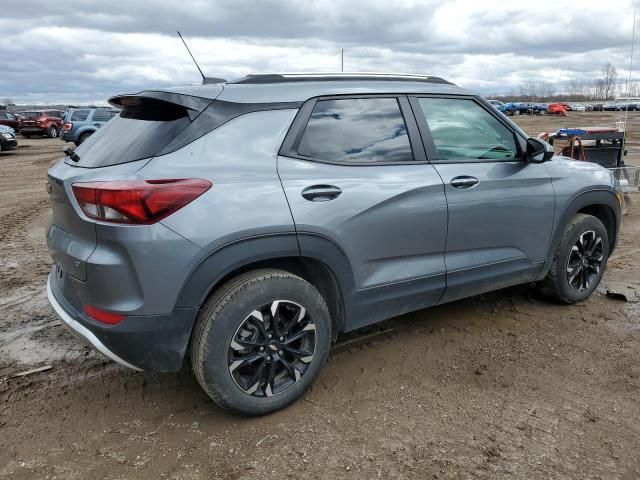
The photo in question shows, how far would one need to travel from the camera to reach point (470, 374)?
359 centimetres

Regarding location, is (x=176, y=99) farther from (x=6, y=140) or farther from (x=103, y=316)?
(x=6, y=140)

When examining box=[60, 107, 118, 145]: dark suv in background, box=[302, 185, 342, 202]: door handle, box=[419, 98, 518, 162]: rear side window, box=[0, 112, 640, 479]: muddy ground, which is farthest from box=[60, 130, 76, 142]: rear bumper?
box=[302, 185, 342, 202]: door handle

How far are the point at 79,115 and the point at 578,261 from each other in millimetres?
20950

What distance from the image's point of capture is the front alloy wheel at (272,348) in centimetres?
293

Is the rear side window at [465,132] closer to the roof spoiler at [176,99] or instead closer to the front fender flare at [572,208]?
the front fender flare at [572,208]

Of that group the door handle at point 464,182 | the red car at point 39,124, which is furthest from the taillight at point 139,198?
the red car at point 39,124

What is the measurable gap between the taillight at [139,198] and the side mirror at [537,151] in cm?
248

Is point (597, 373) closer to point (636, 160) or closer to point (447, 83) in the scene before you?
point (447, 83)

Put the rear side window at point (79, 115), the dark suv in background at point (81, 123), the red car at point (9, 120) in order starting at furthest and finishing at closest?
the red car at point (9, 120), the rear side window at point (79, 115), the dark suv in background at point (81, 123)

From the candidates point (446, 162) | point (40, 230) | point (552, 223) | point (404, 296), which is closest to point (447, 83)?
point (446, 162)

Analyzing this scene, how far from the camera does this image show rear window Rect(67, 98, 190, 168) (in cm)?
287

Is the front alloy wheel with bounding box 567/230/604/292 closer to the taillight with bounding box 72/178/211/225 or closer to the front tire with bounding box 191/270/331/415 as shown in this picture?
the front tire with bounding box 191/270/331/415

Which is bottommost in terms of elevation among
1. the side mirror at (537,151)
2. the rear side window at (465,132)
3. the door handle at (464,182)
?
the door handle at (464,182)

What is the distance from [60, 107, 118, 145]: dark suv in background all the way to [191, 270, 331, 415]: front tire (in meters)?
19.1
